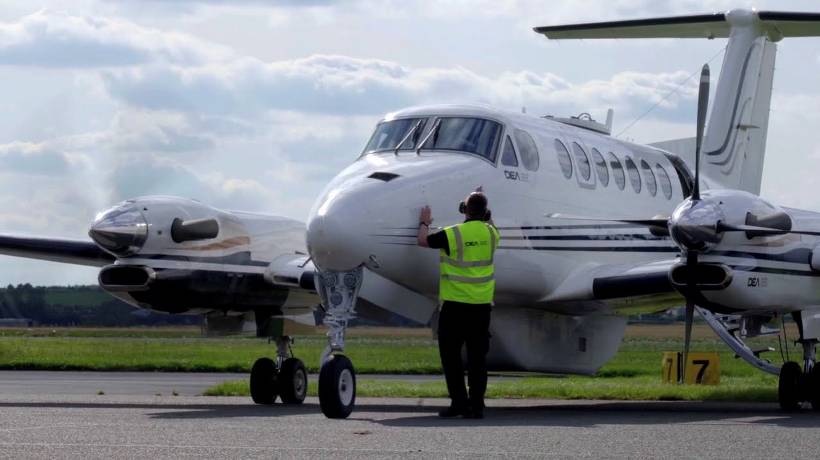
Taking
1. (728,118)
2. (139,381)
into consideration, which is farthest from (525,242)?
(139,381)

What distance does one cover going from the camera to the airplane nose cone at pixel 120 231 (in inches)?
633

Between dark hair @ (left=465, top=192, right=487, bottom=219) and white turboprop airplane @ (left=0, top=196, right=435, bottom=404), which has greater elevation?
dark hair @ (left=465, top=192, right=487, bottom=219)

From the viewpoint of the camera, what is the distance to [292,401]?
56.5 feet

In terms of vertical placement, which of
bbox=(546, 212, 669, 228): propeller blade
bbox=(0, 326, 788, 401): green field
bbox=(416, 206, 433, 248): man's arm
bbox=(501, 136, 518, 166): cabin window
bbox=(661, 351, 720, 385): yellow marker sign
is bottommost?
bbox=(0, 326, 788, 401): green field

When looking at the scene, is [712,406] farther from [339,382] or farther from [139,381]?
[139,381]

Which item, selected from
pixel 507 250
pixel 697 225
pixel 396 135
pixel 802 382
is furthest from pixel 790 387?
pixel 396 135

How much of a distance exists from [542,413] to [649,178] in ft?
18.1

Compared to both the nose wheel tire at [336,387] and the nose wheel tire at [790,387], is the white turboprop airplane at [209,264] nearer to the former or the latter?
the nose wheel tire at [336,387]

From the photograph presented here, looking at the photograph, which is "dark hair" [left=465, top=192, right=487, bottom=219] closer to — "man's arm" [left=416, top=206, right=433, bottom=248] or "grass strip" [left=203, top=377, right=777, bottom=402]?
"man's arm" [left=416, top=206, right=433, bottom=248]

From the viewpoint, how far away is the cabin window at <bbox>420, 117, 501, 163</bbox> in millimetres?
15227

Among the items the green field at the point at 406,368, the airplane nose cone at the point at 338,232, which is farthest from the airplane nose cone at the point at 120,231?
the green field at the point at 406,368

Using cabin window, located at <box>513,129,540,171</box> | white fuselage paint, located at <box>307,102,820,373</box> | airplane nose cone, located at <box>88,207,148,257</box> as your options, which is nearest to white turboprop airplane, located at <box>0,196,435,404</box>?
airplane nose cone, located at <box>88,207,148,257</box>

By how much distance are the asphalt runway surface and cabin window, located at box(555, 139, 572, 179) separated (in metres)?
2.92

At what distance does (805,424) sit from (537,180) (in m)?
4.84
